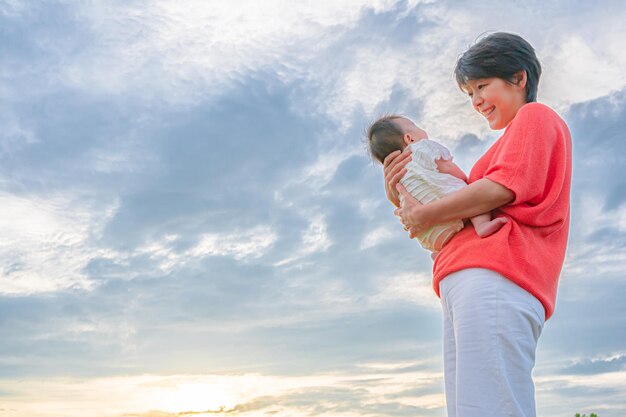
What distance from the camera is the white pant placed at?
320 cm

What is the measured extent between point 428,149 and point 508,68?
597 millimetres

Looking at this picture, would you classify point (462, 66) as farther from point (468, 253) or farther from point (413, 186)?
point (468, 253)

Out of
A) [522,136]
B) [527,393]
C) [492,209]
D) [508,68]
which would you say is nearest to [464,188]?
[492,209]

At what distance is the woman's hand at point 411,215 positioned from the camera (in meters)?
3.64

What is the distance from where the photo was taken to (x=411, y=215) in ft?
12.1

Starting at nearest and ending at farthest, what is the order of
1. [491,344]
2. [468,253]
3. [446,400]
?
[491,344] → [468,253] → [446,400]

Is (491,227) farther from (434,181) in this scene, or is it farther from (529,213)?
(434,181)

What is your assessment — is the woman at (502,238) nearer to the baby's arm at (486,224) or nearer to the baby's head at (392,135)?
the baby's arm at (486,224)

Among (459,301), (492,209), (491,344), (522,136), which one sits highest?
(522,136)

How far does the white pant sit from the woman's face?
96 centimetres

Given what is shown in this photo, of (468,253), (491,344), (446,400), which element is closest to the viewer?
(491,344)

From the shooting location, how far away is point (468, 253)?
11.3ft

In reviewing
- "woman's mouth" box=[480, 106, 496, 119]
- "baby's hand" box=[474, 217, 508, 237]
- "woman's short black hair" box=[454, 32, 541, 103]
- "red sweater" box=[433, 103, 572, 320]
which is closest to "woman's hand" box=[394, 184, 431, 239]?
"red sweater" box=[433, 103, 572, 320]

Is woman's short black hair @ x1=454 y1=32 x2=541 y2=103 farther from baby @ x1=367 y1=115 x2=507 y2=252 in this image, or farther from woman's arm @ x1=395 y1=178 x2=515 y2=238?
woman's arm @ x1=395 y1=178 x2=515 y2=238
